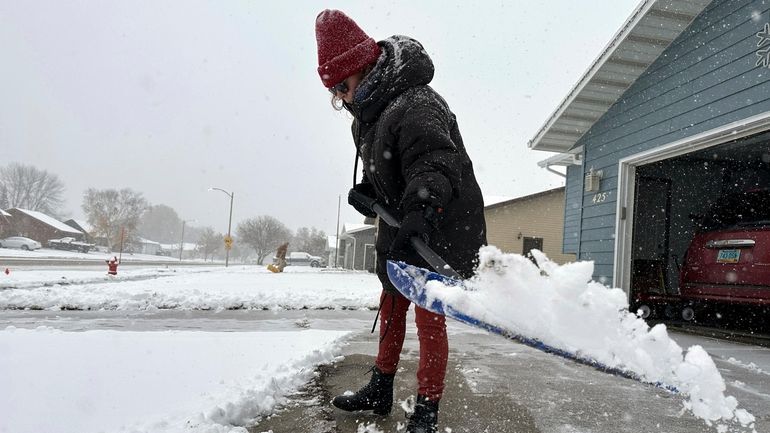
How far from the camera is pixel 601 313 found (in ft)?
5.24

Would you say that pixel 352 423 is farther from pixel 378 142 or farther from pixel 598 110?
pixel 598 110

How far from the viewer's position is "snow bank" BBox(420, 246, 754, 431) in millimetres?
1487

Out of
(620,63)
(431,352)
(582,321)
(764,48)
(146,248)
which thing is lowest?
(146,248)

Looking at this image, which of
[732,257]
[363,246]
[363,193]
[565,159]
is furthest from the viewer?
[363,246]

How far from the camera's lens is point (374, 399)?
213 centimetres

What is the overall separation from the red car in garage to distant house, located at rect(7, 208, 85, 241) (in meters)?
63.8

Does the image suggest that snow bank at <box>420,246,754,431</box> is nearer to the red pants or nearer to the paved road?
the red pants

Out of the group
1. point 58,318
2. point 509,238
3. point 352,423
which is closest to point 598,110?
point 352,423

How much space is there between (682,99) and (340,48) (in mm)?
5009

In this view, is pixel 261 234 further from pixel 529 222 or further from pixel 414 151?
pixel 414 151

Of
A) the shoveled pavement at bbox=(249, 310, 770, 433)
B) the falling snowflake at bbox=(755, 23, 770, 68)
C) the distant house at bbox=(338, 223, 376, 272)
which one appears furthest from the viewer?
the distant house at bbox=(338, 223, 376, 272)

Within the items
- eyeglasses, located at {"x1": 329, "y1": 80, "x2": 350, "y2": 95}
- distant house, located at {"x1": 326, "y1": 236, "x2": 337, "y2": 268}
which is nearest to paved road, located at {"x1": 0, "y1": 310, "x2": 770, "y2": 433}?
eyeglasses, located at {"x1": 329, "y1": 80, "x2": 350, "y2": 95}

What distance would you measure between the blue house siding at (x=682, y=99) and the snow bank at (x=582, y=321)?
417cm

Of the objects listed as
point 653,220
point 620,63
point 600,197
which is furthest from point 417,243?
point 653,220
